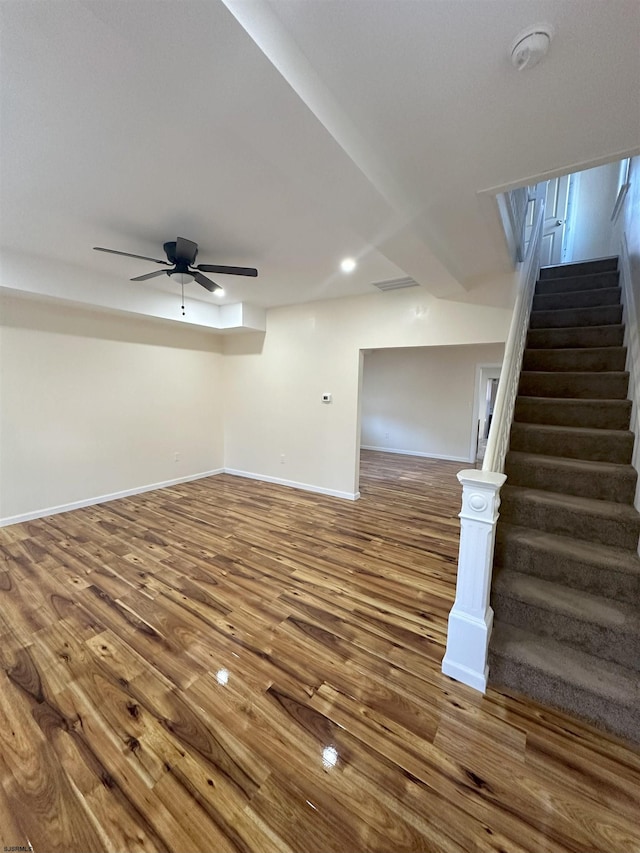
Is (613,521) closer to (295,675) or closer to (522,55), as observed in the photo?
(295,675)

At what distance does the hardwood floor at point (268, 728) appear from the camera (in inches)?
47.5

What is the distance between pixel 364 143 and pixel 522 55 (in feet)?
2.25

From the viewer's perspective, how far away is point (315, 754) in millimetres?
1443

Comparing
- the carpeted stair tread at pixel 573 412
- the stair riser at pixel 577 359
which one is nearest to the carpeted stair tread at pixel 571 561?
the carpeted stair tread at pixel 573 412

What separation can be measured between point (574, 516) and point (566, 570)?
0.35m

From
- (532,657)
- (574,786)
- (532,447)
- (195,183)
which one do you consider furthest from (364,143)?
(574,786)

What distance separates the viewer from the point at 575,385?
9.39 feet

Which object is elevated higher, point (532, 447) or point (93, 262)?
point (93, 262)

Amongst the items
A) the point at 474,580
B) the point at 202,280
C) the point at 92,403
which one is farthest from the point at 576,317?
the point at 92,403

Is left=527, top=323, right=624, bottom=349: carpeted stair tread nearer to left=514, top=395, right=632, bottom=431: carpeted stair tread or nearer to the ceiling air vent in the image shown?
left=514, top=395, right=632, bottom=431: carpeted stair tread

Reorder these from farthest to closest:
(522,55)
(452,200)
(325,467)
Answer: (325,467) → (452,200) → (522,55)

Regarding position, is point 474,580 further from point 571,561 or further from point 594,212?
point 594,212

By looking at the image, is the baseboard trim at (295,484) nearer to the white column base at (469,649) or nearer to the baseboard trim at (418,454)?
the white column base at (469,649)

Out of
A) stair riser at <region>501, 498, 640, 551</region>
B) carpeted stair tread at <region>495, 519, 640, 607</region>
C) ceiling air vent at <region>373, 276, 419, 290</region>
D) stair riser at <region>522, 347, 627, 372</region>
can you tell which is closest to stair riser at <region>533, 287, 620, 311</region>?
stair riser at <region>522, 347, 627, 372</region>
